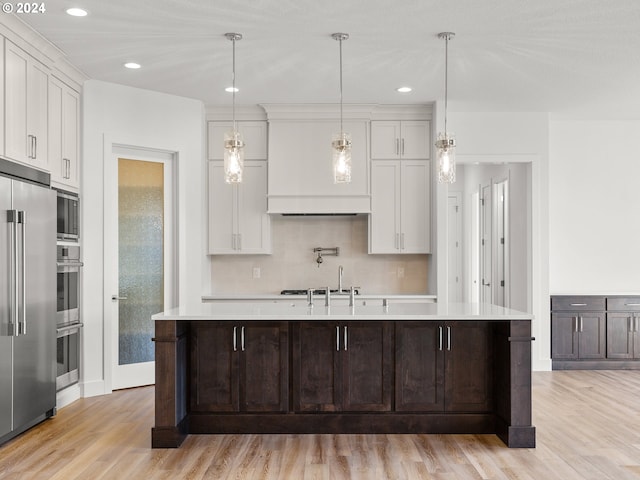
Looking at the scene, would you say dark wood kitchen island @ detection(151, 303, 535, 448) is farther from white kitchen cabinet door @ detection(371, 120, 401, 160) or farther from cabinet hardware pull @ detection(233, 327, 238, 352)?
white kitchen cabinet door @ detection(371, 120, 401, 160)

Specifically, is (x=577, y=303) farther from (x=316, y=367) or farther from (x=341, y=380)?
(x=316, y=367)

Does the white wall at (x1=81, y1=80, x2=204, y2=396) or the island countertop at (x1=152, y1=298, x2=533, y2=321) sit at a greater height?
the white wall at (x1=81, y1=80, x2=204, y2=396)

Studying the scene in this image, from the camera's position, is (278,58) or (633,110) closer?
(278,58)

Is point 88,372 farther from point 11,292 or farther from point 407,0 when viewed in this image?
point 407,0

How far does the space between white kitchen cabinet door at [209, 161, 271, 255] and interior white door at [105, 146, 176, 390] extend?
1.86ft

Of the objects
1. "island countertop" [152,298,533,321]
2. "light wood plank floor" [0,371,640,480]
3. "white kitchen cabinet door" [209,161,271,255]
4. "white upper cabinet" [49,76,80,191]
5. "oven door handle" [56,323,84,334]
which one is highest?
"white upper cabinet" [49,76,80,191]

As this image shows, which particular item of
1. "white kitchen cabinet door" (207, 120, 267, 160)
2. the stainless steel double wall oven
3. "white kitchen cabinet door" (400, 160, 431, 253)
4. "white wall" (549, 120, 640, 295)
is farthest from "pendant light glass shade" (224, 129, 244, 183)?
"white wall" (549, 120, 640, 295)

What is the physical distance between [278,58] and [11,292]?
8.88 ft

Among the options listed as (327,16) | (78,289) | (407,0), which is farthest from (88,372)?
(407,0)

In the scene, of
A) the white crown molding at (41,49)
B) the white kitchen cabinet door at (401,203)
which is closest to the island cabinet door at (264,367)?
the white crown molding at (41,49)

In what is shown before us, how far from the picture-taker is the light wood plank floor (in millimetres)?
3566

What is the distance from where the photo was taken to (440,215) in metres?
6.59

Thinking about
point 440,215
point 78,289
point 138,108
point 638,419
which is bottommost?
point 638,419

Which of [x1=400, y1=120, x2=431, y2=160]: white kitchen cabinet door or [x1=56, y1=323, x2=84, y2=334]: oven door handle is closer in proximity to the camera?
[x1=56, y1=323, x2=84, y2=334]: oven door handle
